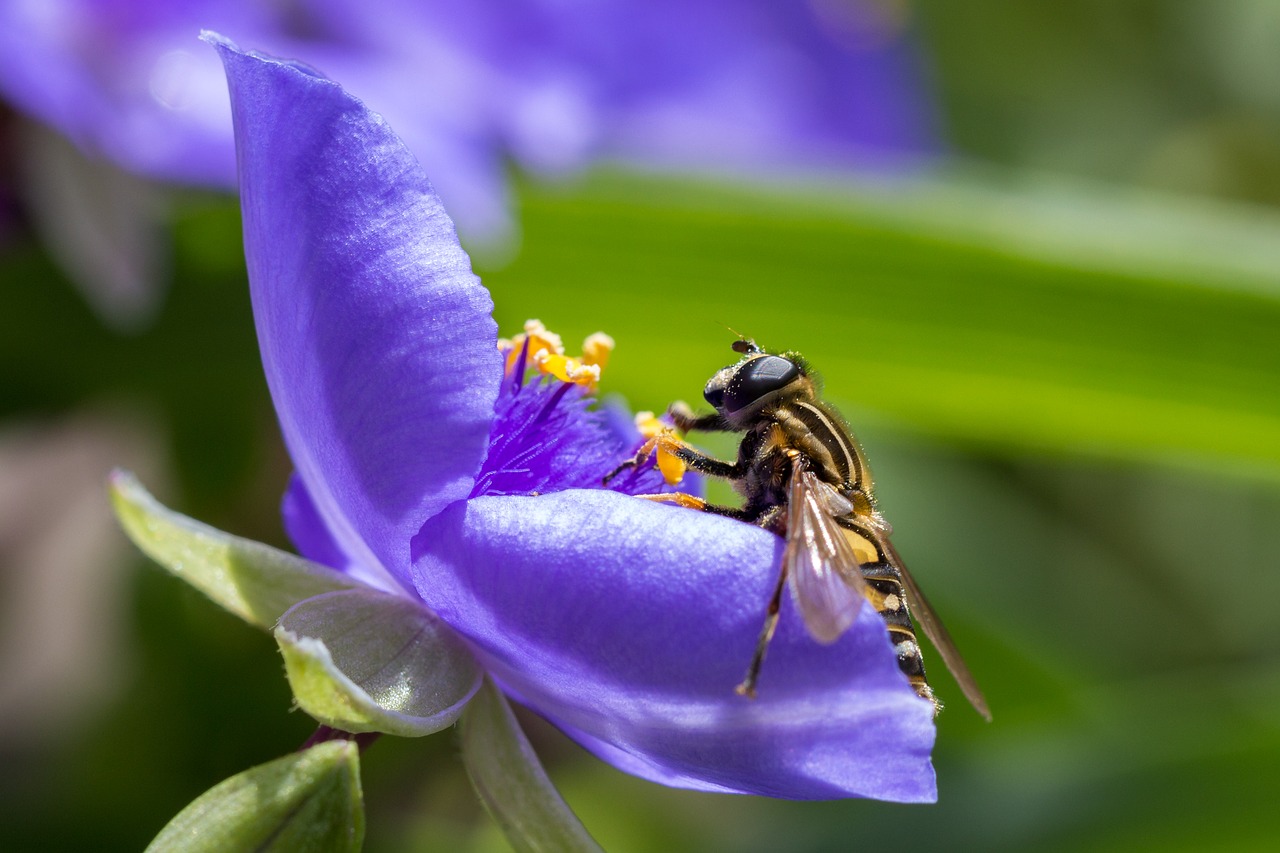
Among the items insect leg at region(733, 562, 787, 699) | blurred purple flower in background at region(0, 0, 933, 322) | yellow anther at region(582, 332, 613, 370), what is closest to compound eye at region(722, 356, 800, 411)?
yellow anther at region(582, 332, 613, 370)

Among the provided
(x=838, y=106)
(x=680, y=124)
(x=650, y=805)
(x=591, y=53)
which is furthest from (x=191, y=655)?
(x=838, y=106)

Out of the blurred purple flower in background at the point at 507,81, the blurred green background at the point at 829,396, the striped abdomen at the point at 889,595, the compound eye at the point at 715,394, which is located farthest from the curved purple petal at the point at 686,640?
the blurred green background at the point at 829,396

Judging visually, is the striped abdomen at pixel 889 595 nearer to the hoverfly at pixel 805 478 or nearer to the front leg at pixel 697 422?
the hoverfly at pixel 805 478

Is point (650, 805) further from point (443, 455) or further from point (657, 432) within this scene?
point (443, 455)

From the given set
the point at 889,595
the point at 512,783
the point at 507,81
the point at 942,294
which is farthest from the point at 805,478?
the point at 507,81

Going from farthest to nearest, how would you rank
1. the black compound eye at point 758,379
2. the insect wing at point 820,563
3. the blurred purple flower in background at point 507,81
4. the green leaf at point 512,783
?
the blurred purple flower in background at point 507,81
the black compound eye at point 758,379
the green leaf at point 512,783
the insect wing at point 820,563

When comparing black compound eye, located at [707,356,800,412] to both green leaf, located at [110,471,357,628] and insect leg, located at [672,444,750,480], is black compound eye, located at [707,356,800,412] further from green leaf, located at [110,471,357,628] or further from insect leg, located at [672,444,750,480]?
green leaf, located at [110,471,357,628]
